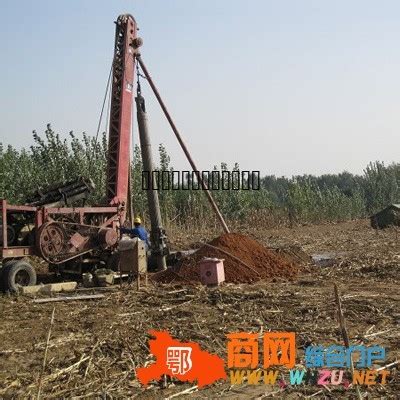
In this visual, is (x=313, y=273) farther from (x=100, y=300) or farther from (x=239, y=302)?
(x=100, y=300)

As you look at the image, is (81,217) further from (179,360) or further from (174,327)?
(179,360)

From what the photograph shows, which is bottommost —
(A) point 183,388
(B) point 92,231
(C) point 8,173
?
(A) point 183,388

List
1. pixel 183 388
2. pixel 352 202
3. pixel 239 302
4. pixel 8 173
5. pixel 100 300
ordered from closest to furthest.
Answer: pixel 183 388, pixel 239 302, pixel 100 300, pixel 8 173, pixel 352 202

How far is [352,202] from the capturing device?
4581 cm

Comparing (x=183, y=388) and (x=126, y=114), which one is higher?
(x=126, y=114)

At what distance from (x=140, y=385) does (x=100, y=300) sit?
493cm

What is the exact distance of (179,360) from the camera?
6.18 meters

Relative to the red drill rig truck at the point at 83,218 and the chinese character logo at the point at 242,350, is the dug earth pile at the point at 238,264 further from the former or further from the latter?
the chinese character logo at the point at 242,350

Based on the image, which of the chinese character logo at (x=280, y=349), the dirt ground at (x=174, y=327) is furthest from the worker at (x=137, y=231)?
the chinese character logo at (x=280, y=349)

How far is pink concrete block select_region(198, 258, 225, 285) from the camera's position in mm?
11445

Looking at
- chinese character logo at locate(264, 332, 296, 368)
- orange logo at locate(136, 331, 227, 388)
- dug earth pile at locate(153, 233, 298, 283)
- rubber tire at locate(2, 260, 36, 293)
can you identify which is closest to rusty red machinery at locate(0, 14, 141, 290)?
Answer: rubber tire at locate(2, 260, 36, 293)

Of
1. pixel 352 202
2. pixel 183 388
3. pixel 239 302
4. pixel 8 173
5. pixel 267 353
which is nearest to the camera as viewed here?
pixel 183 388

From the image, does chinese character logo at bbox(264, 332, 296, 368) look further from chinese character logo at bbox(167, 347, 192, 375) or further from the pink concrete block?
the pink concrete block

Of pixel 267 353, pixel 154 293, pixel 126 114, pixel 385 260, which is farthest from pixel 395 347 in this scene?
pixel 126 114
